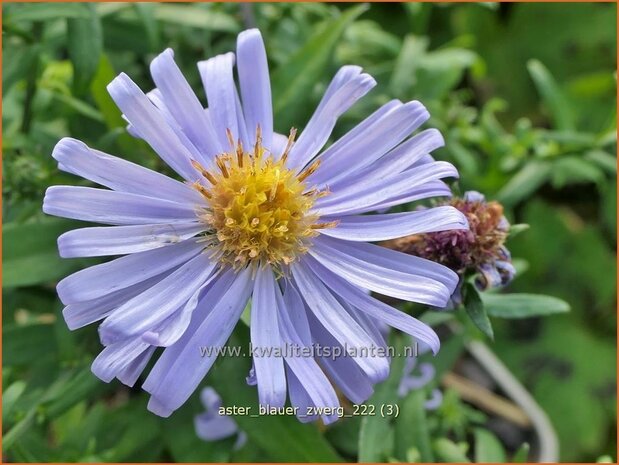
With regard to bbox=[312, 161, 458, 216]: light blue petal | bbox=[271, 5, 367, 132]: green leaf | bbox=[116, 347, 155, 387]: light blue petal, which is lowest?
bbox=[116, 347, 155, 387]: light blue petal

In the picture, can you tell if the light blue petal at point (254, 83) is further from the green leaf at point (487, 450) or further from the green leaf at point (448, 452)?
the green leaf at point (487, 450)

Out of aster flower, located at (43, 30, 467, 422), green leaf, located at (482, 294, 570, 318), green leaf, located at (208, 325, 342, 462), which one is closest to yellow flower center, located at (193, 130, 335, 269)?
aster flower, located at (43, 30, 467, 422)

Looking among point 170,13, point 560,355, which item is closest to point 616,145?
point 560,355

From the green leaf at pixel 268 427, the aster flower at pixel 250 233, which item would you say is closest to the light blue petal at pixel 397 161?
the aster flower at pixel 250 233

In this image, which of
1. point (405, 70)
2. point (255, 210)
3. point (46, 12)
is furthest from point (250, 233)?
point (405, 70)

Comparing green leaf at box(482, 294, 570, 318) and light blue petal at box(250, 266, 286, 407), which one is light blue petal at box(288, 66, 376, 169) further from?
green leaf at box(482, 294, 570, 318)

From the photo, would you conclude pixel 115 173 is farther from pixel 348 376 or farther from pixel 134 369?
pixel 348 376
